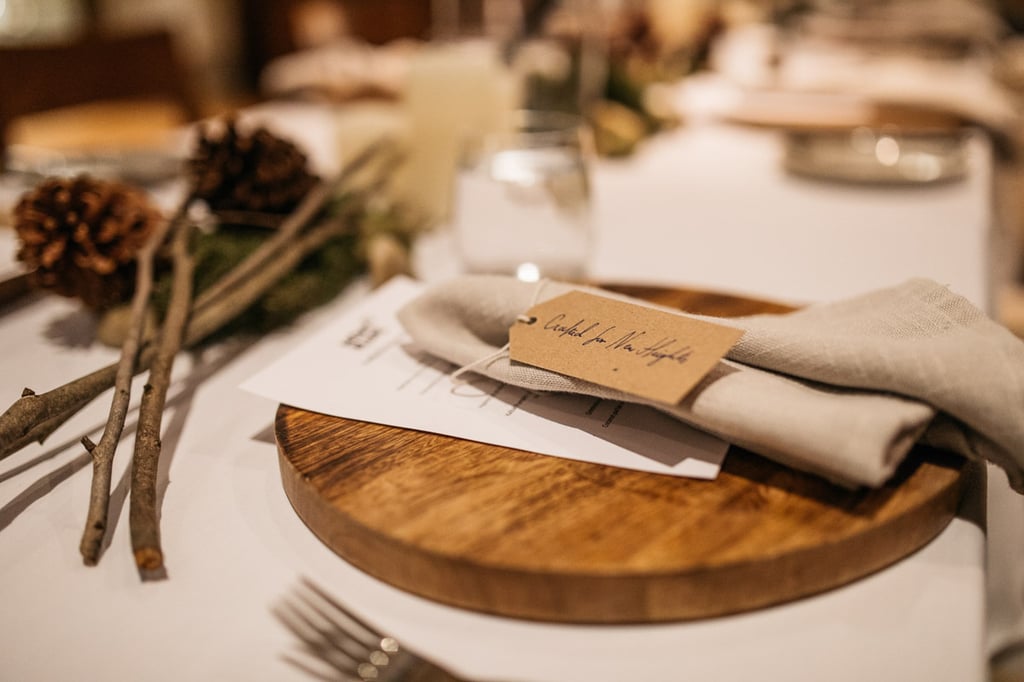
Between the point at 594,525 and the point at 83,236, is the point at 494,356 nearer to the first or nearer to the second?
the point at 594,525

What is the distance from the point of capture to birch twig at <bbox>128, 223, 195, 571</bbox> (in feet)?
1.38

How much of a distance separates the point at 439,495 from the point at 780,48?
1.84 m

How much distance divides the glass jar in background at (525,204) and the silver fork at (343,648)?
0.41 meters

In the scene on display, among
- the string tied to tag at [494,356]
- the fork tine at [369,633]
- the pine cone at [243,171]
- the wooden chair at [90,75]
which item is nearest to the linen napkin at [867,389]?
the string tied to tag at [494,356]

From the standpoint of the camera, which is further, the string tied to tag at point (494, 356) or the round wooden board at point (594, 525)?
the string tied to tag at point (494, 356)

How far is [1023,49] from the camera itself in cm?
288

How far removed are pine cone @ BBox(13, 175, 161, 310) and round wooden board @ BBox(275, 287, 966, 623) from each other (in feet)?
1.03

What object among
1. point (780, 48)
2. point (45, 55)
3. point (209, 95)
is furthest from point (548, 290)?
point (209, 95)

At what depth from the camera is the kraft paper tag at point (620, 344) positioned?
462 millimetres

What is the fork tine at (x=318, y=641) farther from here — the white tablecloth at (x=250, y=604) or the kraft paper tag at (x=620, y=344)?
the kraft paper tag at (x=620, y=344)

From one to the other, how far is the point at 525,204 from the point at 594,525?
1.35 feet

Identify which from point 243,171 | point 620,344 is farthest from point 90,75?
point 620,344

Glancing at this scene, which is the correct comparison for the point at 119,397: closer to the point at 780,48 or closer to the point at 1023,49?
the point at 780,48

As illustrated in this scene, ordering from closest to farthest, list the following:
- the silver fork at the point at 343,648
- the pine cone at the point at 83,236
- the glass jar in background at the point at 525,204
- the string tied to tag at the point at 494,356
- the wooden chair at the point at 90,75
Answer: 1. the silver fork at the point at 343,648
2. the string tied to tag at the point at 494,356
3. the pine cone at the point at 83,236
4. the glass jar in background at the point at 525,204
5. the wooden chair at the point at 90,75
